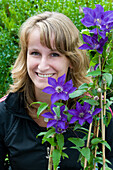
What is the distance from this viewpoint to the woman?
5.16ft

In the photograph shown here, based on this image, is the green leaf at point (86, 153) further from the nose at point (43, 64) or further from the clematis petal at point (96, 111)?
the nose at point (43, 64)

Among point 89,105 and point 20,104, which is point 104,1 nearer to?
point 20,104

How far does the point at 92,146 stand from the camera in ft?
2.95

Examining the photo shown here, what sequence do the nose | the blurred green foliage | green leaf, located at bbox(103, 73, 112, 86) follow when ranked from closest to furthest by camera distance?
1. green leaf, located at bbox(103, 73, 112, 86)
2. the nose
3. the blurred green foliage

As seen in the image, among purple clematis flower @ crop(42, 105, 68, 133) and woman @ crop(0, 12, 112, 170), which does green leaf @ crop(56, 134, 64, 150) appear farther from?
woman @ crop(0, 12, 112, 170)

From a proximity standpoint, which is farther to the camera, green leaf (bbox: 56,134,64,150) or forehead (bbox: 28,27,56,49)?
forehead (bbox: 28,27,56,49)

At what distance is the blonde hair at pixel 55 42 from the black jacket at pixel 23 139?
0.42 feet

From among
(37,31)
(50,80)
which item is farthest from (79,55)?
(50,80)

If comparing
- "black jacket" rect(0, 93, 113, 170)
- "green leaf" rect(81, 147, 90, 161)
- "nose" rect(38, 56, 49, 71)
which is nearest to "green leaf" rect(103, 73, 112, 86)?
"green leaf" rect(81, 147, 90, 161)

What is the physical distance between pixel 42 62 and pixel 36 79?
13 centimetres

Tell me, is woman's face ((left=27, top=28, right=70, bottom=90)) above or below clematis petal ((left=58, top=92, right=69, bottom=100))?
above

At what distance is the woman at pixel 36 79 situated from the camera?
157 centimetres

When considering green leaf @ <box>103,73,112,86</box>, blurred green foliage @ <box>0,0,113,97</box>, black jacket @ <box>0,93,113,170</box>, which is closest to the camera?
green leaf @ <box>103,73,112,86</box>

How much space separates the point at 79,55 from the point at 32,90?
0.43m
